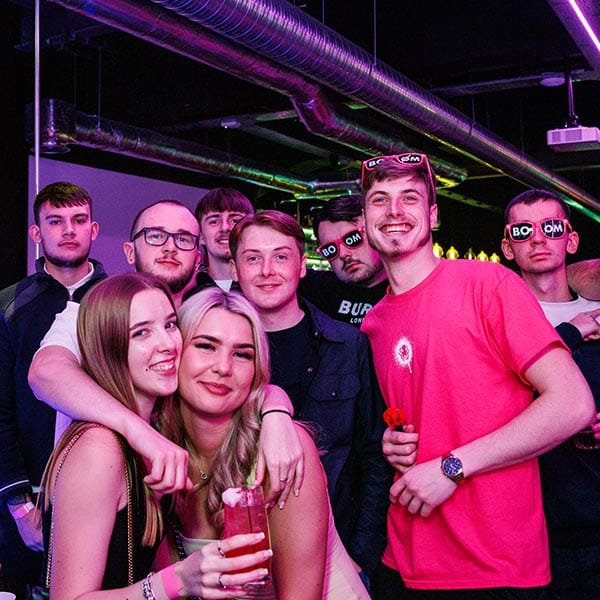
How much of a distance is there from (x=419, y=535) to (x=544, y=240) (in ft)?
3.96

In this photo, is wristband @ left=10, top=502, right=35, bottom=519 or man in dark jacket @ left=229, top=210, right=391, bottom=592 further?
wristband @ left=10, top=502, right=35, bottom=519

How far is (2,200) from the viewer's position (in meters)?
6.31

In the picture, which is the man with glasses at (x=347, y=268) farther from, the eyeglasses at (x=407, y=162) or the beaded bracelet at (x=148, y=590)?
the beaded bracelet at (x=148, y=590)

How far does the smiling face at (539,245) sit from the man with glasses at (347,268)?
736mm

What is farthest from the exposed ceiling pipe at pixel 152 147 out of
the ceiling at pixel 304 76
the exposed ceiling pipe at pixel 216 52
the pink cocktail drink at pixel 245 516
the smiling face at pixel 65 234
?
the pink cocktail drink at pixel 245 516

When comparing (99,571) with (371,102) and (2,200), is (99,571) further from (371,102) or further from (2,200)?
(2,200)

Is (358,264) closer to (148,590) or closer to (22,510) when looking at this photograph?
(22,510)

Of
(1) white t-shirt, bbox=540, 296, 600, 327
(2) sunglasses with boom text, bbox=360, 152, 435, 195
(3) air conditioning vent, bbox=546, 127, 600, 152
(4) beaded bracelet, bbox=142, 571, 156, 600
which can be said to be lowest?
(4) beaded bracelet, bbox=142, 571, 156, 600

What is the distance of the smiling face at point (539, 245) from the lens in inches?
107

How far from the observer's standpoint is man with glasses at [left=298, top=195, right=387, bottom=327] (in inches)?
133

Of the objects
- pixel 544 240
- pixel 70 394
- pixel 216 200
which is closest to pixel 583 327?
pixel 544 240

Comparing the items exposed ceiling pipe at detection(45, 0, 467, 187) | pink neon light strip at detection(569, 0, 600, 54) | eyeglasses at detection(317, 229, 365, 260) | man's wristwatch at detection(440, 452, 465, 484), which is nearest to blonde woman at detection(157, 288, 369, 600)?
man's wristwatch at detection(440, 452, 465, 484)

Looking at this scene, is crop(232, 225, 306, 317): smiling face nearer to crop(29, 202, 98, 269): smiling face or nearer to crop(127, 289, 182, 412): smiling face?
crop(127, 289, 182, 412): smiling face

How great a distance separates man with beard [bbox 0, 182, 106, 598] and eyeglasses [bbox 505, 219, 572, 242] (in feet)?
5.69
